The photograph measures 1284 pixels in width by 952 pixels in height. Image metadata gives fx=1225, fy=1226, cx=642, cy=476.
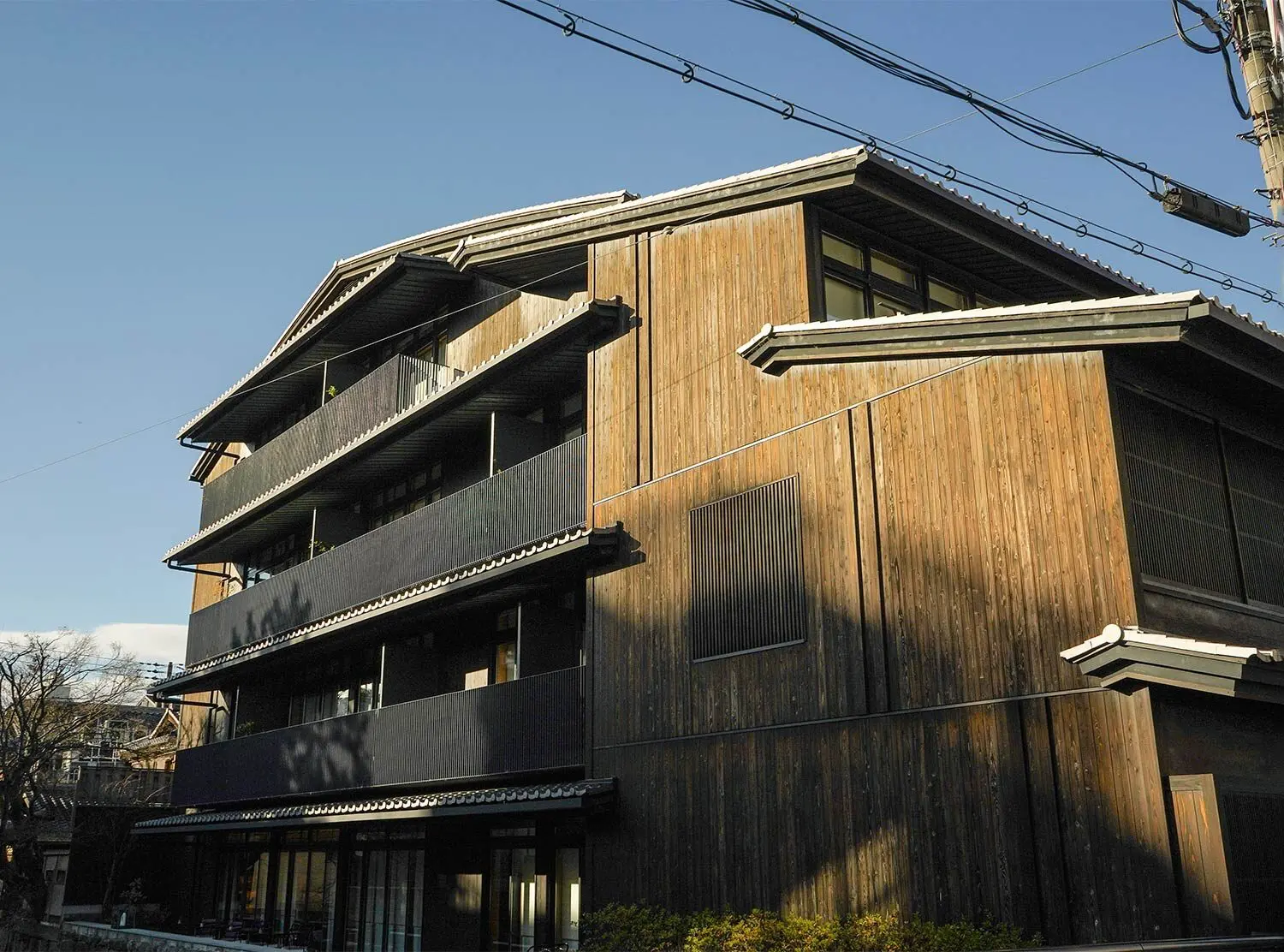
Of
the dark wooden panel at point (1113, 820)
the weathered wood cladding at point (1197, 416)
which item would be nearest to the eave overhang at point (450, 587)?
the weathered wood cladding at point (1197, 416)

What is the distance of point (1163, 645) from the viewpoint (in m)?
11.2

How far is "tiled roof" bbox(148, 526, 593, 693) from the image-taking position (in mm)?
19234

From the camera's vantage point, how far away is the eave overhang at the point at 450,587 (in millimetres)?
18656

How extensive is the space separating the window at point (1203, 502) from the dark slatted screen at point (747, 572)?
13.8 ft

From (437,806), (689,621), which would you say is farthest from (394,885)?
(689,621)

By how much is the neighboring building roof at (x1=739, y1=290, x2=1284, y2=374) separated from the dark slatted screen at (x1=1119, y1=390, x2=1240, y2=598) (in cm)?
94

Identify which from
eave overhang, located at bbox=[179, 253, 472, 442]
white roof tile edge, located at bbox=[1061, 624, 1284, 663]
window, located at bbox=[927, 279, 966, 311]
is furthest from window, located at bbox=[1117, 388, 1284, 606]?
eave overhang, located at bbox=[179, 253, 472, 442]

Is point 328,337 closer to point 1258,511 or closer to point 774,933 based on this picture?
point 774,933

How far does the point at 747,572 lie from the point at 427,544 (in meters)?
8.62

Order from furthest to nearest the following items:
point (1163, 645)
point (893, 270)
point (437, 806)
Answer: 1. point (437, 806)
2. point (893, 270)
3. point (1163, 645)

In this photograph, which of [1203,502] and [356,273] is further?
[356,273]

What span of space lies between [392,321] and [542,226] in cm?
764

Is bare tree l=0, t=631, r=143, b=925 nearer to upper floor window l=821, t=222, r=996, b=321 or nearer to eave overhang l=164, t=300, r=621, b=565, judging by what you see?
eave overhang l=164, t=300, r=621, b=565

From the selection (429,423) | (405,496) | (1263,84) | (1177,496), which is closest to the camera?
(1263,84)
